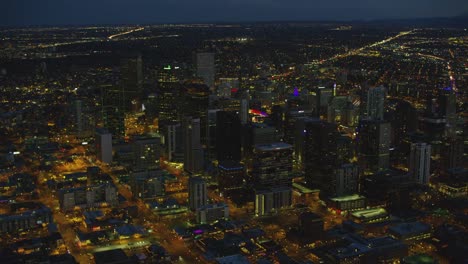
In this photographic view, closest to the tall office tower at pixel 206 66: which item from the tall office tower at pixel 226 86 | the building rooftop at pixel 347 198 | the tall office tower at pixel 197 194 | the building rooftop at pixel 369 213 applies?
the tall office tower at pixel 226 86

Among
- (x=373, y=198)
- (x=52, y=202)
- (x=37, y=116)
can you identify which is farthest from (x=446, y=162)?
(x=37, y=116)

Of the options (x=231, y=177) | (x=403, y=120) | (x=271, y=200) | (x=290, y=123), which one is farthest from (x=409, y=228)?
(x=403, y=120)

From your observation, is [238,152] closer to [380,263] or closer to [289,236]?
[289,236]

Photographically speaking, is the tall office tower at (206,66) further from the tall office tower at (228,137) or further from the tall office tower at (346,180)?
the tall office tower at (346,180)

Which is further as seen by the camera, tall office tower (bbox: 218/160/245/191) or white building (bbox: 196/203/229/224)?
tall office tower (bbox: 218/160/245/191)

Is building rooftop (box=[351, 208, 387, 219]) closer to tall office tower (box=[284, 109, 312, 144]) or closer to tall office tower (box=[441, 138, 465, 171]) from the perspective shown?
tall office tower (box=[441, 138, 465, 171])

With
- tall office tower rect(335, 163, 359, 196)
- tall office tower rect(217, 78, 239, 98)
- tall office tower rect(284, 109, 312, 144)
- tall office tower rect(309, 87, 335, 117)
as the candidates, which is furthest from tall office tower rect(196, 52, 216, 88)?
tall office tower rect(335, 163, 359, 196)
